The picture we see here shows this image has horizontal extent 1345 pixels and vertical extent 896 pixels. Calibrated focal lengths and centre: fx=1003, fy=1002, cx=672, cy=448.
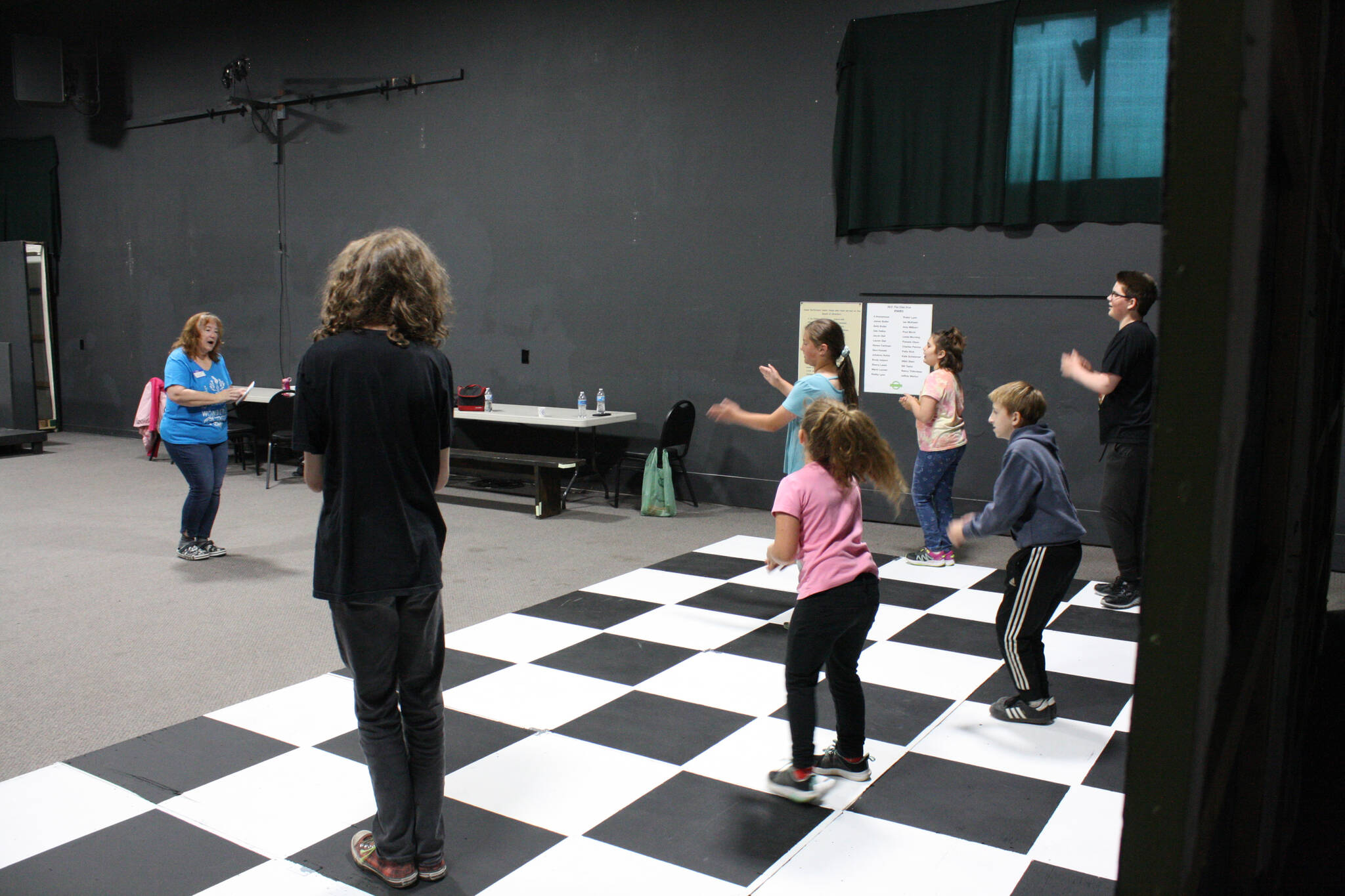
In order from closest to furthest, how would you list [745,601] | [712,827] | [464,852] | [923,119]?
[464,852] < [712,827] < [745,601] < [923,119]

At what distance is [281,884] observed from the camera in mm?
2113

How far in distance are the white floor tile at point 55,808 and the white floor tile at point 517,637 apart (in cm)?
132

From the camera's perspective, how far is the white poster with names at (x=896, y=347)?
6.02 metres

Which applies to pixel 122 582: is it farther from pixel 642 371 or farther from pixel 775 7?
pixel 775 7

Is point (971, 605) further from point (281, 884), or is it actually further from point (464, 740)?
point (281, 884)

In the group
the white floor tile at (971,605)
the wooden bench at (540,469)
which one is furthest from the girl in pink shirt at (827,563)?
the wooden bench at (540,469)

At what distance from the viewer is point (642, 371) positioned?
23.2ft

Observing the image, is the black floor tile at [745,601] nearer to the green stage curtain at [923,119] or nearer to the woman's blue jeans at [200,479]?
the woman's blue jeans at [200,479]

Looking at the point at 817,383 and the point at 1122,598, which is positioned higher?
the point at 817,383

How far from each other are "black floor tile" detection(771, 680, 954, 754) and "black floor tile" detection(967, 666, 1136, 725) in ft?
0.57

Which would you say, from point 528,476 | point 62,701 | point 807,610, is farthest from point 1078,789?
point 528,476

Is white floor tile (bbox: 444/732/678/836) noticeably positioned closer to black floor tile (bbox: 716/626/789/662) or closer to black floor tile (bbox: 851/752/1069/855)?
black floor tile (bbox: 851/752/1069/855)

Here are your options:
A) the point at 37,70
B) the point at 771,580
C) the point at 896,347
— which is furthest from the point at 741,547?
the point at 37,70

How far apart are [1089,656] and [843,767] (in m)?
1.47
